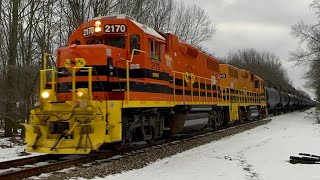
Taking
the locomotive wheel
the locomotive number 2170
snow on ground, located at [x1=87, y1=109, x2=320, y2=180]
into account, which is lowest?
snow on ground, located at [x1=87, y1=109, x2=320, y2=180]

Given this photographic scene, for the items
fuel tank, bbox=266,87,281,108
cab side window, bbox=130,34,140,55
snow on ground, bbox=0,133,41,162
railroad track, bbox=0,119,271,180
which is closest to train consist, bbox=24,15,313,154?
cab side window, bbox=130,34,140,55

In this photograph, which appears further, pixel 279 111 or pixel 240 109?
pixel 279 111

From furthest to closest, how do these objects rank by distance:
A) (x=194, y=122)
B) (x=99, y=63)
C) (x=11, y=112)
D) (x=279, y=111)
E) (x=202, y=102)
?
(x=279, y=111), (x=11, y=112), (x=202, y=102), (x=194, y=122), (x=99, y=63)

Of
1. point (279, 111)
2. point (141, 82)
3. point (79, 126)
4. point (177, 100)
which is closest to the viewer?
point (79, 126)

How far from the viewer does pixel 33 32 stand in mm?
22391

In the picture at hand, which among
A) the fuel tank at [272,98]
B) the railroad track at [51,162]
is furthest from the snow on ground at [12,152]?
the fuel tank at [272,98]

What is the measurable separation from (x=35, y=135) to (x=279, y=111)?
40383 mm

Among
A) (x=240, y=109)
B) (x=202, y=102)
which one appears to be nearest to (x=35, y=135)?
(x=202, y=102)

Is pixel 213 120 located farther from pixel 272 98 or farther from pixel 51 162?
pixel 272 98

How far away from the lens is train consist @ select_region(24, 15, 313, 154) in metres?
8.62

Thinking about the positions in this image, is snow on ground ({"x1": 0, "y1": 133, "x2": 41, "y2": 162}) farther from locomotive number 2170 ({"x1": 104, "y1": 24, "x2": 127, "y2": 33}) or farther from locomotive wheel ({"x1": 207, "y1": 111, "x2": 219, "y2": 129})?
locomotive wheel ({"x1": 207, "y1": 111, "x2": 219, "y2": 129})

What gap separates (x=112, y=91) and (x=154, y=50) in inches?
87.9

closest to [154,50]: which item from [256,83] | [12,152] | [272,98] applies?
[12,152]

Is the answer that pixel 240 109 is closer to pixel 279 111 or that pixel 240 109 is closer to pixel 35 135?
pixel 35 135
